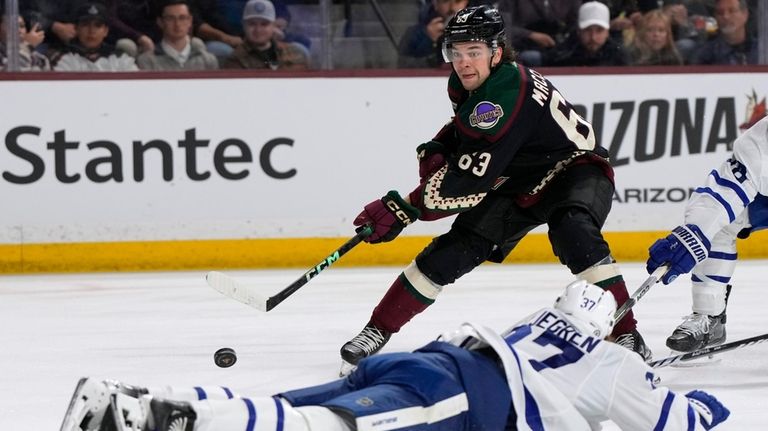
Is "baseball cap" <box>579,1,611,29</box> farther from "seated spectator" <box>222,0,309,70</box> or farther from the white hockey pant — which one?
the white hockey pant

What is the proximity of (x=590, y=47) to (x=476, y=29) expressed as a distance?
289cm

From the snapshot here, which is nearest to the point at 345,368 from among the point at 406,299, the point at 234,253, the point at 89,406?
the point at 406,299

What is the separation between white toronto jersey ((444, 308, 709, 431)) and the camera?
2510mm

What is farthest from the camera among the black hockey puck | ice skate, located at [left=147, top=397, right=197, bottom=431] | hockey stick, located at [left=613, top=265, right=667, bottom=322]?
hockey stick, located at [left=613, top=265, right=667, bottom=322]

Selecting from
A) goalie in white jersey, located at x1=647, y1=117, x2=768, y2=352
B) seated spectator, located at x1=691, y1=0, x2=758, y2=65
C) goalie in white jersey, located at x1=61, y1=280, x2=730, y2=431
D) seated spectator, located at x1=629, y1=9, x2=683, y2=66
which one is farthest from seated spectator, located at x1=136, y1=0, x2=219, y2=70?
goalie in white jersey, located at x1=61, y1=280, x2=730, y2=431

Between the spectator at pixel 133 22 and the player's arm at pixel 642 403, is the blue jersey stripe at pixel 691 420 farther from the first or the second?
the spectator at pixel 133 22

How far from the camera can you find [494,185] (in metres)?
3.89

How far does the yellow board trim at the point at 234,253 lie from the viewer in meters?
6.17

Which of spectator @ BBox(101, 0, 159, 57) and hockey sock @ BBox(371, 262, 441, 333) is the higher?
spectator @ BBox(101, 0, 159, 57)

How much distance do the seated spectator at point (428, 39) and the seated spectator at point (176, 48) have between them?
2.73 ft

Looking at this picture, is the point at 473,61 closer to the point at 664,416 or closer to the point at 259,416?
the point at 664,416

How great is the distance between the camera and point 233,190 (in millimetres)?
6258

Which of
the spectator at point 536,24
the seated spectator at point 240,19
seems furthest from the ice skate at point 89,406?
the spectator at point 536,24

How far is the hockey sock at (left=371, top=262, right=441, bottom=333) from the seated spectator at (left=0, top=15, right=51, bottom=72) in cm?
283
